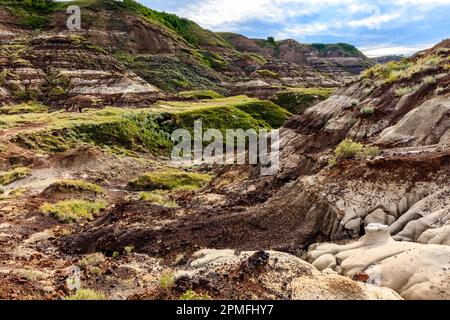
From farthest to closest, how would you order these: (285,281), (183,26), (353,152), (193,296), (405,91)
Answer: (183,26)
(405,91)
(353,152)
(285,281)
(193,296)

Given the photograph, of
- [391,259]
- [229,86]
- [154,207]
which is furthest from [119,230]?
[229,86]

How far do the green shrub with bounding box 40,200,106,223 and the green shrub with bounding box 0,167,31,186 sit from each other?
10492 millimetres

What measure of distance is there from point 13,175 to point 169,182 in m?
13.8

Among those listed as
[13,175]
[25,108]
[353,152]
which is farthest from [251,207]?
[25,108]

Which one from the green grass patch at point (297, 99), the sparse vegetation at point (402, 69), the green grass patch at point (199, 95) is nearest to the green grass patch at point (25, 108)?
the green grass patch at point (199, 95)

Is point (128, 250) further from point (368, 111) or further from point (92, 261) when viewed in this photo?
point (368, 111)

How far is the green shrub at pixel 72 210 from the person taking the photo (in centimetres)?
2498

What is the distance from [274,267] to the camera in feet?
31.6

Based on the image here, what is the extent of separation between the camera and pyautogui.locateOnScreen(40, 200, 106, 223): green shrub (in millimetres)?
24984

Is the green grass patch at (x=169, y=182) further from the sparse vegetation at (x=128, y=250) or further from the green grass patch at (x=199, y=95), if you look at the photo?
the green grass patch at (x=199, y=95)

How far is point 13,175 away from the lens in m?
35.9

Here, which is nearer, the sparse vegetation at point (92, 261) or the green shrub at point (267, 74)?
the sparse vegetation at point (92, 261)

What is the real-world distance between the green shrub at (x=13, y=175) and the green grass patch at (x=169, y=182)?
9343 mm
